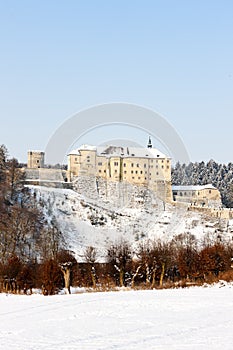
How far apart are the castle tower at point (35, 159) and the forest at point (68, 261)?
17219 millimetres

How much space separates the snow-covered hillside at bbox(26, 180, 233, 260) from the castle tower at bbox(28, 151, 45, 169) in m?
10.1

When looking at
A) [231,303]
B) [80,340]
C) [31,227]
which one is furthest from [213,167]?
[80,340]

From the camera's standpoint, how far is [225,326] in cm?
1255

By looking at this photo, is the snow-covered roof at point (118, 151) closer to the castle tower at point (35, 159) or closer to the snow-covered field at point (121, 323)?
the castle tower at point (35, 159)

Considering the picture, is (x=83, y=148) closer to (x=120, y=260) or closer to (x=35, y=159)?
(x=35, y=159)

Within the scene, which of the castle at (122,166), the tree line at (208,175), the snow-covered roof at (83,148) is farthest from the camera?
the tree line at (208,175)

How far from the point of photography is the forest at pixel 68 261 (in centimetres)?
2817

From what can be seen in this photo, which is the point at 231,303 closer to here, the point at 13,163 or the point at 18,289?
the point at 18,289

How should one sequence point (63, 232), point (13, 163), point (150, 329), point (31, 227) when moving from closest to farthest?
1. point (150, 329)
2. point (31, 227)
3. point (63, 232)
4. point (13, 163)

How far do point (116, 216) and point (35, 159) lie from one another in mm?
22100

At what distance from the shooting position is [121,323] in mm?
13719

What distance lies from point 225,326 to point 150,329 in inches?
70.3

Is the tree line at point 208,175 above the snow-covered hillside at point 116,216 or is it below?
above

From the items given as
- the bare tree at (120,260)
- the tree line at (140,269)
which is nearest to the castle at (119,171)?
the bare tree at (120,260)
